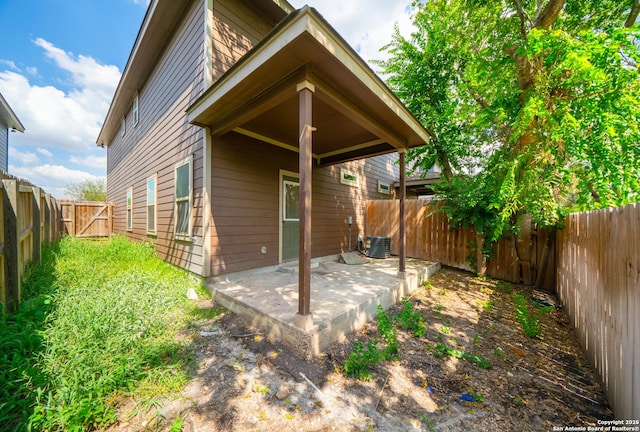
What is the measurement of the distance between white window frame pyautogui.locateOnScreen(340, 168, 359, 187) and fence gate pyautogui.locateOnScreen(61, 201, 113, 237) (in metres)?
9.87

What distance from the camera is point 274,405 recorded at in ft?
5.82

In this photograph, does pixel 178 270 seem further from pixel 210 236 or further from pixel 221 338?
pixel 221 338

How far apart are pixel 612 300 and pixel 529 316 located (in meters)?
1.90

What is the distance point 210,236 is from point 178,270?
144cm

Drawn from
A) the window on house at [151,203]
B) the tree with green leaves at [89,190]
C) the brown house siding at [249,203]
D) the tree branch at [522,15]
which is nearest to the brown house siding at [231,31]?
the brown house siding at [249,203]

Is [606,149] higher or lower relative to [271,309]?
higher

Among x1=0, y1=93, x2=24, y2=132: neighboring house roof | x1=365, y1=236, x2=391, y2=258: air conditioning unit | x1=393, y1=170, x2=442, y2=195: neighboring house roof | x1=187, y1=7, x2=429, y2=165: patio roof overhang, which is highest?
x1=0, y1=93, x2=24, y2=132: neighboring house roof

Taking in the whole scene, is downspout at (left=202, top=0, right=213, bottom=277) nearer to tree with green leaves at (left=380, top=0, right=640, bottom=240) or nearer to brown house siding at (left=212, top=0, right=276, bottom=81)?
brown house siding at (left=212, top=0, right=276, bottom=81)

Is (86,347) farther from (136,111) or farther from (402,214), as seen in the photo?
(136,111)

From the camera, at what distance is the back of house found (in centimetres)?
265

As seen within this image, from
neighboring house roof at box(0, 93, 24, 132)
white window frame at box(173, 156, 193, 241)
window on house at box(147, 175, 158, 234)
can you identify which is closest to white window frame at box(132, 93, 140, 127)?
window on house at box(147, 175, 158, 234)

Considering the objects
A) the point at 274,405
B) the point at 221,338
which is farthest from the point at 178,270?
the point at 274,405

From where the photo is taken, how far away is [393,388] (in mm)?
2025

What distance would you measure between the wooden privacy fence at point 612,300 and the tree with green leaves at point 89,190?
24468 millimetres
